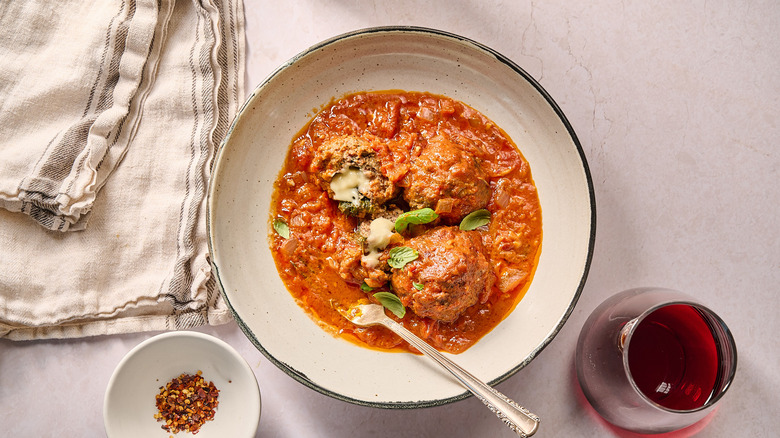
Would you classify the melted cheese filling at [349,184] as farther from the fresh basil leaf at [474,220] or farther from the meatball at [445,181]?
the fresh basil leaf at [474,220]

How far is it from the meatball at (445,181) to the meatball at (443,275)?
0.17m

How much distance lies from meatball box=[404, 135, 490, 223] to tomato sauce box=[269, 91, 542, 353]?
194mm

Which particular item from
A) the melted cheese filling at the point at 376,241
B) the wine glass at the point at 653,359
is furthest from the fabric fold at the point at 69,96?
the wine glass at the point at 653,359

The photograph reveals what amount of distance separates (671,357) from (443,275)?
65.5 inches

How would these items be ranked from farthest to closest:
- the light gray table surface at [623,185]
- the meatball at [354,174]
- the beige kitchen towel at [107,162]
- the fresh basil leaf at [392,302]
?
the light gray table surface at [623,185] → the beige kitchen towel at [107,162] → the fresh basil leaf at [392,302] → the meatball at [354,174]

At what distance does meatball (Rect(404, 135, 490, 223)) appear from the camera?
11.1 ft

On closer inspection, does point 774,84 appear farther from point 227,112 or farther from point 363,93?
point 227,112

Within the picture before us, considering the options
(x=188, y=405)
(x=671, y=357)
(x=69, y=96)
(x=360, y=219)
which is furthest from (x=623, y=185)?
(x=69, y=96)

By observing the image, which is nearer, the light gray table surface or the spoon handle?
the spoon handle

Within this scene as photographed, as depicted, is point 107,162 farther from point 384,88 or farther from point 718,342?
point 718,342

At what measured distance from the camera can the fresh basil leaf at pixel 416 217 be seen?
3443 mm

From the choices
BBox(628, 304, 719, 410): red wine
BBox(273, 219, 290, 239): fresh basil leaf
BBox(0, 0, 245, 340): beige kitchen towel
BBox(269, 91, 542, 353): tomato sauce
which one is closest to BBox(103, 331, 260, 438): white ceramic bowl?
BBox(0, 0, 245, 340): beige kitchen towel

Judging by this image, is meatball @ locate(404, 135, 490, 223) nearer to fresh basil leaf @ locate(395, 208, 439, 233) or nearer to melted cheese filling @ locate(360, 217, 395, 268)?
fresh basil leaf @ locate(395, 208, 439, 233)

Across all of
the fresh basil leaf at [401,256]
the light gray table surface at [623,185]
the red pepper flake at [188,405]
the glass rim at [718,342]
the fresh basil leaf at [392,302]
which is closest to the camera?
the glass rim at [718,342]
